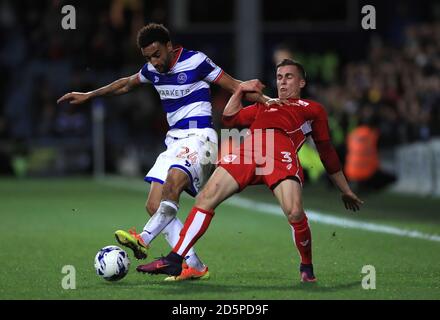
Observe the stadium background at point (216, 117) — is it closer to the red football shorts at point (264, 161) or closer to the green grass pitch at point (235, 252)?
the green grass pitch at point (235, 252)

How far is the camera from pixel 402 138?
23406 millimetres

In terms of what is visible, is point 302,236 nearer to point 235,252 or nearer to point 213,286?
point 213,286

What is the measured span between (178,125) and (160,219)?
836 millimetres

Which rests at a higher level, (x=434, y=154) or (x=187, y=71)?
(x=187, y=71)

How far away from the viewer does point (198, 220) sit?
882 centimetres

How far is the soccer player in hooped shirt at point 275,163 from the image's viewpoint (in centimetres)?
881

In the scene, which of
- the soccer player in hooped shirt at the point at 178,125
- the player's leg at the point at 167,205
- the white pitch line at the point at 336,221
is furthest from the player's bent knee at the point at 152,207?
the white pitch line at the point at 336,221

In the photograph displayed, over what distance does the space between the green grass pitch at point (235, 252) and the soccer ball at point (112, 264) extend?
7cm

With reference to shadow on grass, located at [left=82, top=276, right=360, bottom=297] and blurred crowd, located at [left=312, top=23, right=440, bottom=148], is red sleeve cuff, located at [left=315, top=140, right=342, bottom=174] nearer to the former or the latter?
shadow on grass, located at [left=82, top=276, right=360, bottom=297]

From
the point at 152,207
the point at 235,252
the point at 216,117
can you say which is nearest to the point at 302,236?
the point at 152,207
